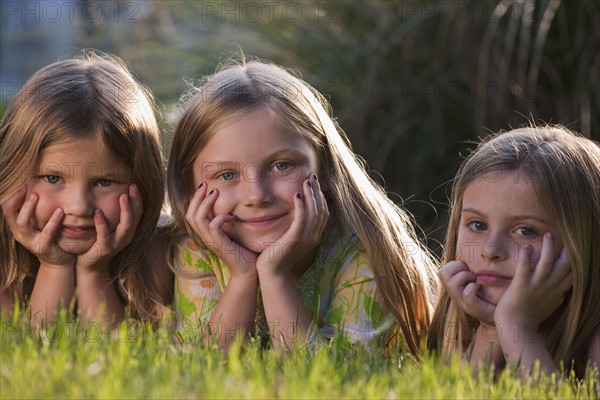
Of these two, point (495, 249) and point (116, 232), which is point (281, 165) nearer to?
point (116, 232)

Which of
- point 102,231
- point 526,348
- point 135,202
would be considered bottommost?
point 526,348

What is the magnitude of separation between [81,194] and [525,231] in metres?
Result: 1.69

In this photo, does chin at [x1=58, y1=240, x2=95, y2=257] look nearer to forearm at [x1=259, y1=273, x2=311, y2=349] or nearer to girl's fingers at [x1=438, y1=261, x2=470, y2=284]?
Result: forearm at [x1=259, y1=273, x2=311, y2=349]

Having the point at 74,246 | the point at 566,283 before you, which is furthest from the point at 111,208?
the point at 566,283

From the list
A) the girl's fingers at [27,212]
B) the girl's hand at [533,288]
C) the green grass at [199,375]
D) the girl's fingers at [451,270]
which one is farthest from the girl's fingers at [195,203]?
the girl's hand at [533,288]

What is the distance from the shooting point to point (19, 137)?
151 inches

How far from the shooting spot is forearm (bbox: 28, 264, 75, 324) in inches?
151

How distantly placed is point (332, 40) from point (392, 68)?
555 mm

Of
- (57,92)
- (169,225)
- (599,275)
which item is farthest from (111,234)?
(599,275)

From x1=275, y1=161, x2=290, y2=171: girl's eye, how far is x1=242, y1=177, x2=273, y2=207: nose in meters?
0.07

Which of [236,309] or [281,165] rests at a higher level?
[281,165]

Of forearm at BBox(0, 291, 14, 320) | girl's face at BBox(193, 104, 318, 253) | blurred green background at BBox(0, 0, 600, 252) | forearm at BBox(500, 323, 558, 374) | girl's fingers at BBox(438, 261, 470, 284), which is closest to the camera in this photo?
forearm at BBox(500, 323, 558, 374)

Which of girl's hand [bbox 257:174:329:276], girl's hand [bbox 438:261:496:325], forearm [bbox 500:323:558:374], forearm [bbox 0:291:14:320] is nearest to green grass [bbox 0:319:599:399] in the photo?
forearm [bbox 500:323:558:374]

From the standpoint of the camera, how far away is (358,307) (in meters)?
3.64
